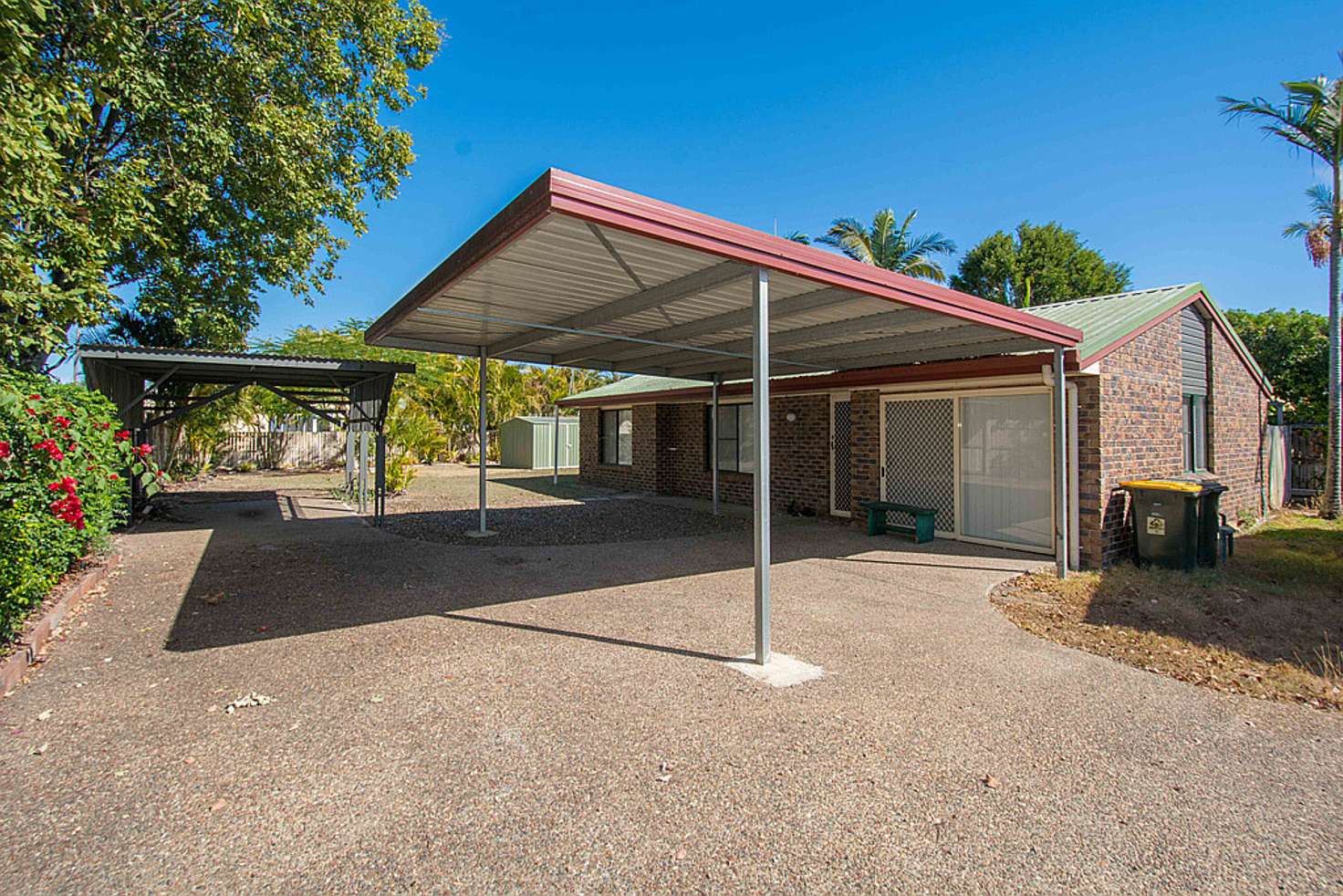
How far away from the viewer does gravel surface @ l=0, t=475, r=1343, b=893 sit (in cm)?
224

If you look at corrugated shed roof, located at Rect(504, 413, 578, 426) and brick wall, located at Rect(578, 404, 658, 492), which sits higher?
corrugated shed roof, located at Rect(504, 413, 578, 426)

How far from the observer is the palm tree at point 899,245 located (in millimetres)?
22844

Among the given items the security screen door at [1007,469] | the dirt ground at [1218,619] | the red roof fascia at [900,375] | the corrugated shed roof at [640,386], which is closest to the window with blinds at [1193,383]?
the dirt ground at [1218,619]

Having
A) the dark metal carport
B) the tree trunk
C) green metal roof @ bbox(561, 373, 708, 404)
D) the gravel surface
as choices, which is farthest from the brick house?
the dark metal carport

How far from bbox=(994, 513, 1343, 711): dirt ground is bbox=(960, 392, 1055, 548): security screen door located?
1187 mm

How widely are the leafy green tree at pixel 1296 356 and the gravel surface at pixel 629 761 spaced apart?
1752cm

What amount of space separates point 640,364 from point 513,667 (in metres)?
7.25

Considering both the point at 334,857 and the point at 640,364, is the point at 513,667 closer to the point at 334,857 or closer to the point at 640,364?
the point at 334,857

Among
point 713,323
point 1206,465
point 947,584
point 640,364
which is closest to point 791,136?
point 640,364

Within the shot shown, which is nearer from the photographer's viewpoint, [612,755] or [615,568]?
[612,755]

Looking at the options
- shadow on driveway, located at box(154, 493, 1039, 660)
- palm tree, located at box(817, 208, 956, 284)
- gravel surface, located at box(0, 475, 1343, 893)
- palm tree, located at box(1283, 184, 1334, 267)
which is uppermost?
palm tree, located at box(817, 208, 956, 284)

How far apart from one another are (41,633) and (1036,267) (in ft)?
109

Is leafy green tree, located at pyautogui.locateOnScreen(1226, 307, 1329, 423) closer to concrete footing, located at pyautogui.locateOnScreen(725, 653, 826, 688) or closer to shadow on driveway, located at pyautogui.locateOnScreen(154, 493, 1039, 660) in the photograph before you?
shadow on driveway, located at pyautogui.locateOnScreen(154, 493, 1039, 660)

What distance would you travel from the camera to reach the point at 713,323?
22.8 feet
